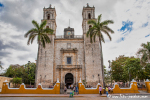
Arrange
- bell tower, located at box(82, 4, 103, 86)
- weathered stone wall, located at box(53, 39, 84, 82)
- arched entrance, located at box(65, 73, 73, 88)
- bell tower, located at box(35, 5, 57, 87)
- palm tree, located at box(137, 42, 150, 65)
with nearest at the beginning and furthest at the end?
palm tree, located at box(137, 42, 150, 65) → bell tower, located at box(35, 5, 57, 87) → bell tower, located at box(82, 4, 103, 86) → weathered stone wall, located at box(53, 39, 84, 82) → arched entrance, located at box(65, 73, 73, 88)

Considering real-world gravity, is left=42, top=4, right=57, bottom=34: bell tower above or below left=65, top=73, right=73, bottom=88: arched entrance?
above

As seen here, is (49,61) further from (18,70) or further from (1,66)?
(18,70)

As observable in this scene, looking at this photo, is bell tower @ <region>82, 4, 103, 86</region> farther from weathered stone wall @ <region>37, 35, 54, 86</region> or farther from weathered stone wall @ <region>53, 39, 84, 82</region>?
weathered stone wall @ <region>37, 35, 54, 86</region>

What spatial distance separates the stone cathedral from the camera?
1029 inches

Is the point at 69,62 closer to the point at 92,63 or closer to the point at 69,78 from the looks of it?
the point at 69,78

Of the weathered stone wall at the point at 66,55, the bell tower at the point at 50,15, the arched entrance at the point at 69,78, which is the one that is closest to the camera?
the weathered stone wall at the point at 66,55

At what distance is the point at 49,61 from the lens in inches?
1057

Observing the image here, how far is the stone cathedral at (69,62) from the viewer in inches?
1029

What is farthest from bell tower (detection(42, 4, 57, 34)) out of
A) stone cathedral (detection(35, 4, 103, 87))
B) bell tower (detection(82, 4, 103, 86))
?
bell tower (detection(82, 4, 103, 86))

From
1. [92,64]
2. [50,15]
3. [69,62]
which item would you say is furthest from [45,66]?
[50,15]

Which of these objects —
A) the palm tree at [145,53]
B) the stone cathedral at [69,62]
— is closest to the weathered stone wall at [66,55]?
the stone cathedral at [69,62]

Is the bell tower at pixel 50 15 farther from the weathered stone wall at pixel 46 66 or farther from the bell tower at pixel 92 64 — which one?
the bell tower at pixel 92 64

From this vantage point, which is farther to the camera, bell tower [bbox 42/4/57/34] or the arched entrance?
bell tower [bbox 42/4/57/34]

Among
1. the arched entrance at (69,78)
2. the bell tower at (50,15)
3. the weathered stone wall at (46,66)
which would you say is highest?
the bell tower at (50,15)
